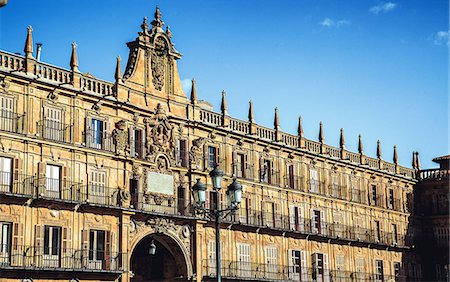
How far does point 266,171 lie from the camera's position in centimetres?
5700

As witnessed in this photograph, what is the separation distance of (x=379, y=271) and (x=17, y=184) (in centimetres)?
3880

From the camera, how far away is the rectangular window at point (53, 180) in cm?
4088

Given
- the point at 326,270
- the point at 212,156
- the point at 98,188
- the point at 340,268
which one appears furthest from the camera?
the point at 340,268

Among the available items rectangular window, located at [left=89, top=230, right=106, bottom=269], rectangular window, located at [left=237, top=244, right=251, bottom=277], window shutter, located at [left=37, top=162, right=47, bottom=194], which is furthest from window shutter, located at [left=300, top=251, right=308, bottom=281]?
window shutter, located at [left=37, top=162, right=47, bottom=194]

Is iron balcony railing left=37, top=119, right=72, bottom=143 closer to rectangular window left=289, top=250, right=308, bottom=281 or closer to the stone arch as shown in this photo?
the stone arch

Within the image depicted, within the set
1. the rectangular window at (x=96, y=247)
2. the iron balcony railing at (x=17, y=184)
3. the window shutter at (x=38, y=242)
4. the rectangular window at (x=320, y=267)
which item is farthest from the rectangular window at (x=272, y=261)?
the iron balcony railing at (x=17, y=184)

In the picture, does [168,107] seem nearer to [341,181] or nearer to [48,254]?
[48,254]

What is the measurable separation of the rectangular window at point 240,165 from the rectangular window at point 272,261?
5.91m

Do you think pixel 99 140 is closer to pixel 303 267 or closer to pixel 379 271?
pixel 303 267

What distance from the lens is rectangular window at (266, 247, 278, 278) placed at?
54688 mm

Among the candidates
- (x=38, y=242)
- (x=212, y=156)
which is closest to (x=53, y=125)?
(x=38, y=242)

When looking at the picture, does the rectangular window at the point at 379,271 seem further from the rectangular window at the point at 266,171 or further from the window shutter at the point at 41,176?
the window shutter at the point at 41,176

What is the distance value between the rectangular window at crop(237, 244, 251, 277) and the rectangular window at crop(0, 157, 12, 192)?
62.4 ft

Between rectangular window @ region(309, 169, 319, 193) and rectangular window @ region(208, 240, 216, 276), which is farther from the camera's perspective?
rectangular window @ region(309, 169, 319, 193)
